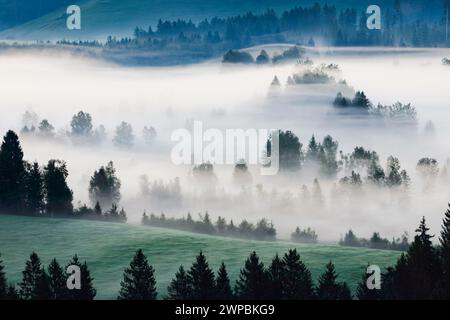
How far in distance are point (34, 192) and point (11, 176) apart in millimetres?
6777

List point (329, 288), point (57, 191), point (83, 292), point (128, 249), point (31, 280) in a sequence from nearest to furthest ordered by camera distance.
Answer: point (83, 292)
point (329, 288)
point (31, 280)
point (128, 249)
point (57, 191)

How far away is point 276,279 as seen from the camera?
10650 cm

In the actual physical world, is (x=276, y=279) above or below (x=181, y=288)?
above

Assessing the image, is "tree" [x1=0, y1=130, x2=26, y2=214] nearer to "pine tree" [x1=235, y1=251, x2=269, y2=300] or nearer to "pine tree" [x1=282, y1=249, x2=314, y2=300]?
"pine tree" [x1=235, y1=251, x2=269, y2=300]

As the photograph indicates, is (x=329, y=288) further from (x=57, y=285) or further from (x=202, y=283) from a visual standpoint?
(x=57, y=285)

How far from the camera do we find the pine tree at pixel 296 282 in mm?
104938

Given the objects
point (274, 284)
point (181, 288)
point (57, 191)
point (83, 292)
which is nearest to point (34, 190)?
point (57, 191)

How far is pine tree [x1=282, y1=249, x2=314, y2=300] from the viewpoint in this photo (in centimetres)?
10494

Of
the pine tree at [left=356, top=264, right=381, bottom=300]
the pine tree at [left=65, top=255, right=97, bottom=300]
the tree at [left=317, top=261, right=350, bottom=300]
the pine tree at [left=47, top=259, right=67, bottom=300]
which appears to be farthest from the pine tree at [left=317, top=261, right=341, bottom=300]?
the pine tree at [left=47, top=259, right=67, bottom=300]

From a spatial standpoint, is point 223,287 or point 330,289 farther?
point 330,289

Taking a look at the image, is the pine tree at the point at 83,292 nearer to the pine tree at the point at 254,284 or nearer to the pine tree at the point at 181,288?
the pine tree at the point at 181,288
